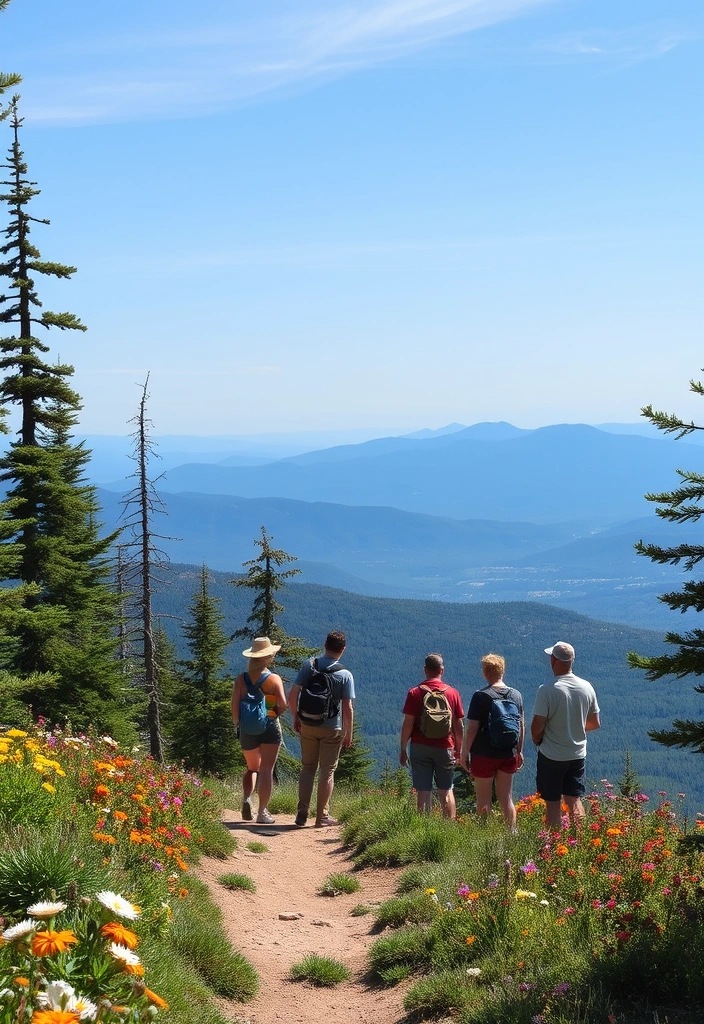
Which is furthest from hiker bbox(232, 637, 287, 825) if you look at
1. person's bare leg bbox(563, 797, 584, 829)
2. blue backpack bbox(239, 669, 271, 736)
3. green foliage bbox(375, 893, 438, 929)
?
green foliage bbox(375, 893, 438, 929)

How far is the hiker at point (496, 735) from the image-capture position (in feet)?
29.9

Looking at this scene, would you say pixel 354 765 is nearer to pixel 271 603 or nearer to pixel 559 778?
pixel 271 603

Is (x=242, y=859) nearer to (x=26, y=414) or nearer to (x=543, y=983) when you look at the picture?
(x=543, y=983)

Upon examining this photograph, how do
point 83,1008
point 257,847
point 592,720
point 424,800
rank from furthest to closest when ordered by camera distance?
point 257,847
point 424,800
point 592,720
point 83,1008

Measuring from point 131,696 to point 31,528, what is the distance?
6230 millimetres

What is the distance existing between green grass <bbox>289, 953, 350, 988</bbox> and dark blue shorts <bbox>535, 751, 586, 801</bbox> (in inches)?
114

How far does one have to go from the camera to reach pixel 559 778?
879 cm

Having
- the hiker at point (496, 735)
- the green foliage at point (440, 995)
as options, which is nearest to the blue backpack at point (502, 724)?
the hiker at point (496, 735)

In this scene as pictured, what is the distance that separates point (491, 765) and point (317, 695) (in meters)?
2.51

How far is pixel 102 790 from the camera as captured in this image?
6.39m

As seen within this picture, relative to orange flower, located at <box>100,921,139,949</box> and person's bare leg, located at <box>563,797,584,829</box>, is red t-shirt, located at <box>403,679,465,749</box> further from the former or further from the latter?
orange flower, located at <box>100,921,139,949</box>

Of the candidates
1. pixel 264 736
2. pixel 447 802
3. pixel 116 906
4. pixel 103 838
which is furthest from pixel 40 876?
pixel 264 736

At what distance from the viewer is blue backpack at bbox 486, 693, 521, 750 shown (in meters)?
9.09

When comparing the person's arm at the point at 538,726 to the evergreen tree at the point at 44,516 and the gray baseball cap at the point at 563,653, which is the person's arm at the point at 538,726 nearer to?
the gray baseball cap at the point at 563,653
